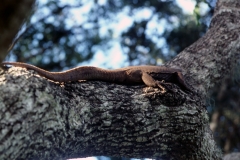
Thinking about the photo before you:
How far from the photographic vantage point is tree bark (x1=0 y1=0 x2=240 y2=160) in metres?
2.14

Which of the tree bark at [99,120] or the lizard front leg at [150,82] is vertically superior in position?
the lizard front leg at [150,82]

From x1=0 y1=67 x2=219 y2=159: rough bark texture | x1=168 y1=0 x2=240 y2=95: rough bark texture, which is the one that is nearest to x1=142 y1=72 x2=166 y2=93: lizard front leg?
x1=0 y1=67 x2=219 y2=159: rough bark texture

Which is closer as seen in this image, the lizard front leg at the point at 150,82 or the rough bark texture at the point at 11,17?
the rough bark texture at the point at 11,17

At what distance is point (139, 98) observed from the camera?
9.68ft

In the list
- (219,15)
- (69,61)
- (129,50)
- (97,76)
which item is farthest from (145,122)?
(69,61)

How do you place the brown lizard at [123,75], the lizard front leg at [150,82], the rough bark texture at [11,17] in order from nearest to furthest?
the rough bark texture at [11,17] → the brown lizard at [123,75] → the lizard front leg at [150,82]

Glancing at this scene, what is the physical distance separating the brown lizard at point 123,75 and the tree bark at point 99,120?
0.12 m

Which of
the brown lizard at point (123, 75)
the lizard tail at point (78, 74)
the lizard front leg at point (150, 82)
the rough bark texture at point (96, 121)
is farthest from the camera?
the lizard front leg at point (150, 82)

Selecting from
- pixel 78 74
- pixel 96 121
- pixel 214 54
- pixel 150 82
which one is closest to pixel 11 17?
pixel 96 121

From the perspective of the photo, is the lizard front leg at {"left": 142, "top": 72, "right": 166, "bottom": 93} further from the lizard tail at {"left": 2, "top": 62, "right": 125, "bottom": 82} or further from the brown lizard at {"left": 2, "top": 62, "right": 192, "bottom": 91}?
the lizard tail at {"left": 2, "top": 62, "right": 125, "bottom": 82}

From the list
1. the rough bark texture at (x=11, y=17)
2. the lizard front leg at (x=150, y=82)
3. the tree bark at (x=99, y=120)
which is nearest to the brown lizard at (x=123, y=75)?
the lizard front leg at (x=150, y=82)

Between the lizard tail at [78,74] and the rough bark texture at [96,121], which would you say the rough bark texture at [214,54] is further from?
the lizard tail at [78,74]

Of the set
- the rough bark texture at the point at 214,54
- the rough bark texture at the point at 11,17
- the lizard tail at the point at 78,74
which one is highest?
the rough bark texture at the point at 214,54

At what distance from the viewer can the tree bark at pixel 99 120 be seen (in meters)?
2.14
